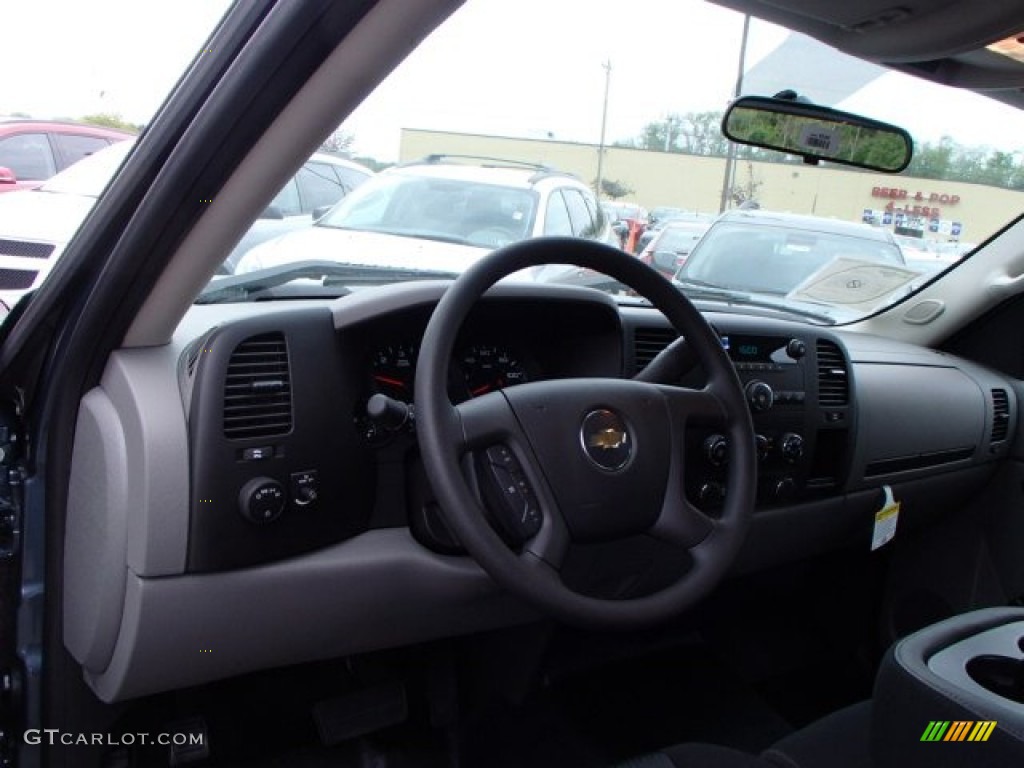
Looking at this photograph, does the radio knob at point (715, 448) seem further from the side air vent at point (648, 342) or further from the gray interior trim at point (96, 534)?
the gray interior trim at point (96, 534)

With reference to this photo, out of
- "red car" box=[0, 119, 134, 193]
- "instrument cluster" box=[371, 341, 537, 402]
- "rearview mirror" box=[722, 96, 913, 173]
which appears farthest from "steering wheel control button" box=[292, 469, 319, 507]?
"red car" box=[0, 119, 134, 193]

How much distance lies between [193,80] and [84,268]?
47 centimetres

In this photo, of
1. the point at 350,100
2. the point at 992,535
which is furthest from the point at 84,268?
the point at 992,535

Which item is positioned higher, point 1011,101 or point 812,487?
point 1011,101

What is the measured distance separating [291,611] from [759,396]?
4.49 ft

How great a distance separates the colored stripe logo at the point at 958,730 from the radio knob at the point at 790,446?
116cm

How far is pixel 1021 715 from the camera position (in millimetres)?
1415

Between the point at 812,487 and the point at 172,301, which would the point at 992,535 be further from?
the point at 172,301

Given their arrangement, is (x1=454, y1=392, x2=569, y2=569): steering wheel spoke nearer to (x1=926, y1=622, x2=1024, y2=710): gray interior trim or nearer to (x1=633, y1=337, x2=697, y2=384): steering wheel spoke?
(x1=633, y1=337, x2=697, y2=384): steering wheel spoke

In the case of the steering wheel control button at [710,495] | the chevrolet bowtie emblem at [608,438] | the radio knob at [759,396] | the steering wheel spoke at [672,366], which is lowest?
the steering wheel control button at [710,495]

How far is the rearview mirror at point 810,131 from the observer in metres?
2.43

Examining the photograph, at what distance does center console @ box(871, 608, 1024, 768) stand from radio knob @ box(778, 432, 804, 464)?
81 cm

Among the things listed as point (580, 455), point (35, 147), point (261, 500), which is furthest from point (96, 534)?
point (35, 147)

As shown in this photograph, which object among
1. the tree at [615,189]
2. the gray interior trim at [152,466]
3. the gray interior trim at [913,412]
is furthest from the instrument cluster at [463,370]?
the tree at [615,189]
